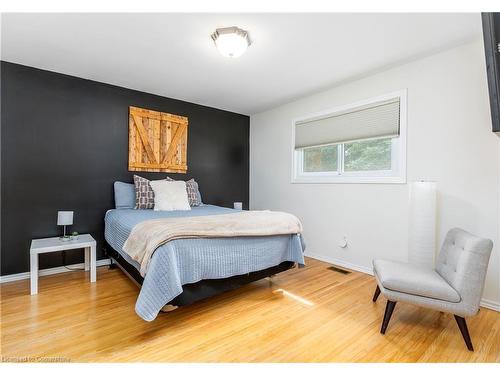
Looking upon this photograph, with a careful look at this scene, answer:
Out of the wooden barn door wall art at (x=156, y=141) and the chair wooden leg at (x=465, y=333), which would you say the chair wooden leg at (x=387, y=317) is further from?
the wooden barn door wall art at (x=156, y=141)

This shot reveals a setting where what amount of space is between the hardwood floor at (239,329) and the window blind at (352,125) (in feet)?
5.82

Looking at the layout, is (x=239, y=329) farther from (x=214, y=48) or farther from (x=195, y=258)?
(x=214, y=48)

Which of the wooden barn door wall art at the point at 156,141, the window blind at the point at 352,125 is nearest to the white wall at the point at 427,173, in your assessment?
the window blind at the point at 352,125

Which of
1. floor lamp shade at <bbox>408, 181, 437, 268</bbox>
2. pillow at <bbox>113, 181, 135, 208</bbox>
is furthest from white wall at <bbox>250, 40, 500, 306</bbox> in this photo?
pillow at <bbox>113, 181, 135, 208</bbox>

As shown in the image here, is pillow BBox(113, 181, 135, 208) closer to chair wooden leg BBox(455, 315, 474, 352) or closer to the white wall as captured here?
the white wall

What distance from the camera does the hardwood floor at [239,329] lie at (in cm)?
159

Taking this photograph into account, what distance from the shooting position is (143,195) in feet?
10.8

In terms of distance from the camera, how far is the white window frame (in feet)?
9.12

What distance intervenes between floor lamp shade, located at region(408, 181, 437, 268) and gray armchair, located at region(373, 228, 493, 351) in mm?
291

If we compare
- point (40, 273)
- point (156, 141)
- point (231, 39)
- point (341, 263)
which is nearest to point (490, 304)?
point (341, 263)

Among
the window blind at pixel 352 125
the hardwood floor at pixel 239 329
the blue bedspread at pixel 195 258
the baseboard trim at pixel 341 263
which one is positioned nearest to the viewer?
the hardwood floor at pixel 239 329

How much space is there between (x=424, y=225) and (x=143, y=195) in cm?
313
